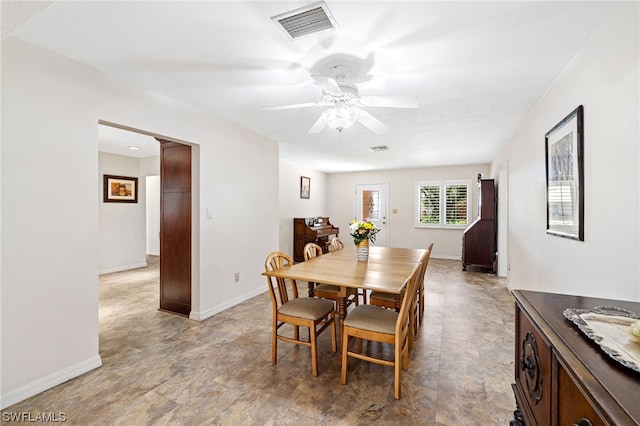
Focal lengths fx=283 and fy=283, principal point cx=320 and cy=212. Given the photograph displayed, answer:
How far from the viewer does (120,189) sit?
579 centimetres

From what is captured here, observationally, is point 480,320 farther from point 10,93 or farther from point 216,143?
point 10,93

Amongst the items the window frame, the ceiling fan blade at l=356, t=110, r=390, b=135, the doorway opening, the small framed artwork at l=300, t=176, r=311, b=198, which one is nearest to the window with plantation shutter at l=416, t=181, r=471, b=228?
the window frame

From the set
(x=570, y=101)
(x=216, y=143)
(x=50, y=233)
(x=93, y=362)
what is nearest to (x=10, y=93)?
(x=50, y=233)

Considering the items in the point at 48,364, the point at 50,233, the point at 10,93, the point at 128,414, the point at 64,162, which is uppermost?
the point at 10,93

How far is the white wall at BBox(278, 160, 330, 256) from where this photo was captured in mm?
6430

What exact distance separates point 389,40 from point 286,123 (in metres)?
1.98

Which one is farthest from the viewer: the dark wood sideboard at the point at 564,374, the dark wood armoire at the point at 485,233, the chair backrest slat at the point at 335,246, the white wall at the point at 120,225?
the white wall at the point at 120,225

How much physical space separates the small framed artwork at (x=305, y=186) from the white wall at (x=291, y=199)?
0.27ft

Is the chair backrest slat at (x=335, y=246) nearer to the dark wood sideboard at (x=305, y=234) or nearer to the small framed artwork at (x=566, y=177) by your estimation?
the small framed artwork at (x=566, y=177)

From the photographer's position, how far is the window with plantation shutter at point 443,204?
6992 millimetres

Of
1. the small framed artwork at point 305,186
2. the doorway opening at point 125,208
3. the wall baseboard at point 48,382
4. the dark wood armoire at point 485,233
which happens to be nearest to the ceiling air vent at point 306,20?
the wall baseboard at point 48,382

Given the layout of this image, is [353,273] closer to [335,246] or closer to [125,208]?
[335,246]

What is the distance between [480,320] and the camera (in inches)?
126

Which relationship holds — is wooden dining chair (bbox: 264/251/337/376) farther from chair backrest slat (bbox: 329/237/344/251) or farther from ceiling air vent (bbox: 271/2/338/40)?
ceiling air vent (bbox: 271/2/338/40)
